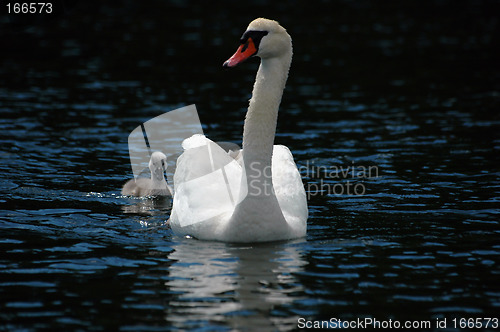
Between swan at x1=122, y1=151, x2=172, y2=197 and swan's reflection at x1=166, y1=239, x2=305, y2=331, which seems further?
swan at x1=122, y1=151, x2=172, y2=197

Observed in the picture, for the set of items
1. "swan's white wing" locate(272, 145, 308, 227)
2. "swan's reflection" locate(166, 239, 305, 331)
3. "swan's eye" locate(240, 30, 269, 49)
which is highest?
"swan's eye" locate(240, 30, 269, 49)

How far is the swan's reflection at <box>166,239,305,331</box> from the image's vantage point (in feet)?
26.3

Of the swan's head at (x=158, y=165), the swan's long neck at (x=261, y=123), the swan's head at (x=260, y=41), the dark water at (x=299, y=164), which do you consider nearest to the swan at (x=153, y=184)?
the swan's head at (x=158, y=165)

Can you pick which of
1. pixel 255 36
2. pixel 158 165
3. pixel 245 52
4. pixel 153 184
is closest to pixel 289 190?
pixel 245 52

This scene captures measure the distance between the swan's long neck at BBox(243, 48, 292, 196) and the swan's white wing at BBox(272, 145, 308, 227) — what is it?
761 millimetres

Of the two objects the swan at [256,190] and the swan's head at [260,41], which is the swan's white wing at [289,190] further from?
the swan's head at [260,41]

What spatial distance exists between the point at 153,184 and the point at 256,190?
4.05 meters

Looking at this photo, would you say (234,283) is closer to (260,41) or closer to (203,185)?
(203,185)

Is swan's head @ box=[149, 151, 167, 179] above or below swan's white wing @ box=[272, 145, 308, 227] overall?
above

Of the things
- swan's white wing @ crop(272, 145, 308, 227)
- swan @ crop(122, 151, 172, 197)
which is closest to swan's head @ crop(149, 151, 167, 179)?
swan @ crop(122, 151, 172, 197)

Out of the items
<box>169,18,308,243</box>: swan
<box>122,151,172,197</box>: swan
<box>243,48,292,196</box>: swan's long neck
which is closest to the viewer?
<box>169,18,308,243</box>: swan

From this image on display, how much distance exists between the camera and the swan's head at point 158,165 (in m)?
13.9

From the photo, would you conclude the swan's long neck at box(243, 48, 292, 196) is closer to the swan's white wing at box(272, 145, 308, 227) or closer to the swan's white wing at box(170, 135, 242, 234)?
the swan's white wing at box(170, 135, 242, 234)

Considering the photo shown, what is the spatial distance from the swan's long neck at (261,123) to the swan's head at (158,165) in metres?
4.05
